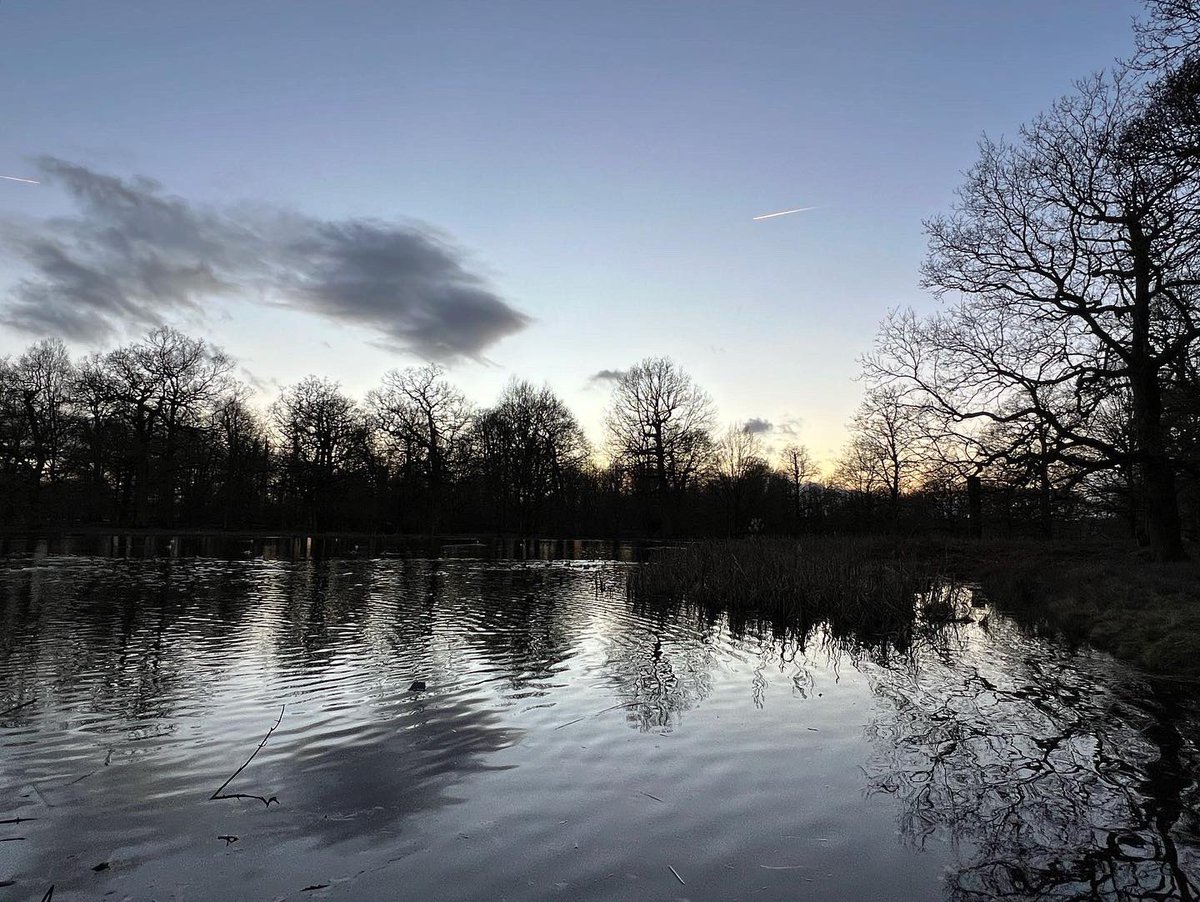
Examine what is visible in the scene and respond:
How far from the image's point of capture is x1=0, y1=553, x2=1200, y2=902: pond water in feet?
14.2

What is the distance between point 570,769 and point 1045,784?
4.03 m

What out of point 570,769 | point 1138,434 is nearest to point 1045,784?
point 570,769

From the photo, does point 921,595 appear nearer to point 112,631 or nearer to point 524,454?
point 112,631

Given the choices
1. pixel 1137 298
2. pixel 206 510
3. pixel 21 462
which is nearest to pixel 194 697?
pixel 1137 298

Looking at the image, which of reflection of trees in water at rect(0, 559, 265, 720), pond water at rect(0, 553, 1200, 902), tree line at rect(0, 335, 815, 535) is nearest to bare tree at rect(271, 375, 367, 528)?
tree line at rect(0, 335, 815, 535)

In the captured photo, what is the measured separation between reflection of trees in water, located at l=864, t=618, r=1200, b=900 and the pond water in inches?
1.2

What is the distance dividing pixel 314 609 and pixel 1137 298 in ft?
69.3

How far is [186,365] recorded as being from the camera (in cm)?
5338

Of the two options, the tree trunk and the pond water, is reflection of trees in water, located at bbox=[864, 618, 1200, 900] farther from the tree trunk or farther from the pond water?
the tree trunk

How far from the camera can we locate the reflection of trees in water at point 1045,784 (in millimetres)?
4613

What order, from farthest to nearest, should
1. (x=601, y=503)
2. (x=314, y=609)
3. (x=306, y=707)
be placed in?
(x=601, y=503) < (x=314, y=609) < (x=306, y=707)

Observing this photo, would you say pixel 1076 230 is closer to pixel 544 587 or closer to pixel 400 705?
pixel 544 587

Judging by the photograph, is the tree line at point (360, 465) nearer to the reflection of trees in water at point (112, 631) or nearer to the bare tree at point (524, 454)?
the bare tree at point (524, 454)

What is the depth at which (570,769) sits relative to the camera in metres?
6.20
